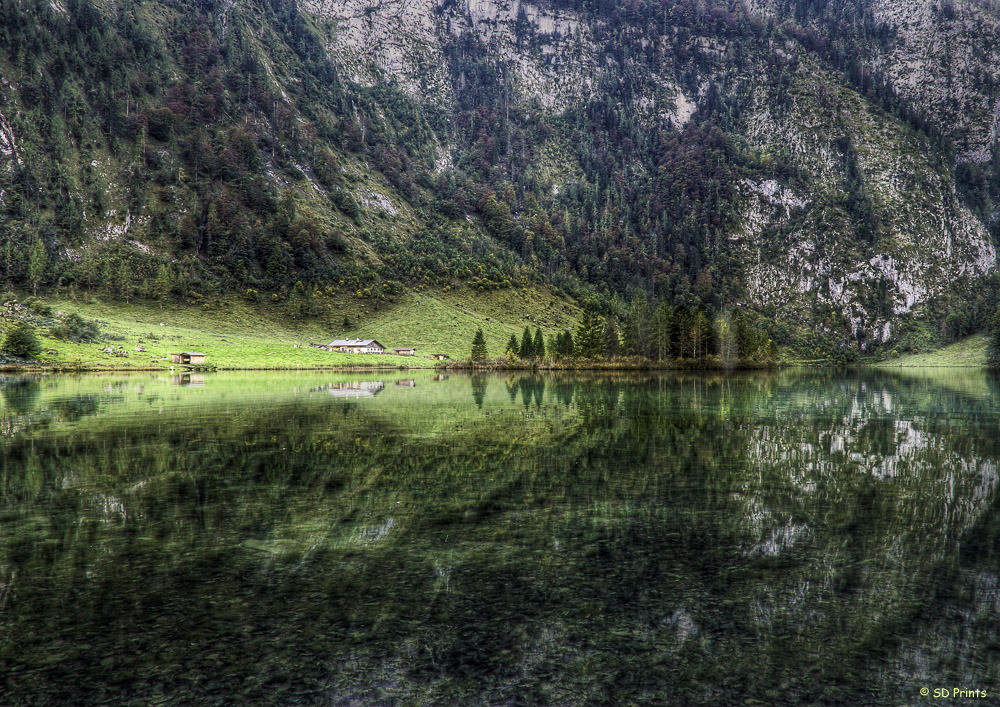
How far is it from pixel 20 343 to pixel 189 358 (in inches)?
1143

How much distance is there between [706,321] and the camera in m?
132

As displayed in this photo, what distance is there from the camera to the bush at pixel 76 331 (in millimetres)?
121125

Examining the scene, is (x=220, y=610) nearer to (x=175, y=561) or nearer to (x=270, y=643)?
(x=270, y=643)

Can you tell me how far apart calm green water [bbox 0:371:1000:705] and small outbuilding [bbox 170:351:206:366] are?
10729cm

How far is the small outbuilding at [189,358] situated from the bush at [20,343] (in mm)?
→ 23323

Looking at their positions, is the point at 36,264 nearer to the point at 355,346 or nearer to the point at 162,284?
the point at 162,284

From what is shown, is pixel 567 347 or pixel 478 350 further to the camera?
pixel 478 350

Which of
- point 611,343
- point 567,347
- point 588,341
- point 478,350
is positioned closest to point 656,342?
point 611,343

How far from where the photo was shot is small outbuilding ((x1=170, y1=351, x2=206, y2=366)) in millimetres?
122812

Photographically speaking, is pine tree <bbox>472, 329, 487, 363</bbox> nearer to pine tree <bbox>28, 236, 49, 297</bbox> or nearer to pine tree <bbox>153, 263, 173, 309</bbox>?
pine tree <bbox>153, 263, 173, 309</bbox>

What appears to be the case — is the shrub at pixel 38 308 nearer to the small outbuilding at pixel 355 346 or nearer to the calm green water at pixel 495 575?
the small outbuilding at pixel 355 346

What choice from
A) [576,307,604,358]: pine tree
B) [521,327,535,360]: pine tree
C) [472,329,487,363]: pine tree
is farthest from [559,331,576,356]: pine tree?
[472,329,487,363]: pine tree

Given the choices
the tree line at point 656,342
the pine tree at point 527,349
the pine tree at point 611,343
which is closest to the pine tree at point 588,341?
the tree line at point 656,342

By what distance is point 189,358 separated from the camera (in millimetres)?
125625
